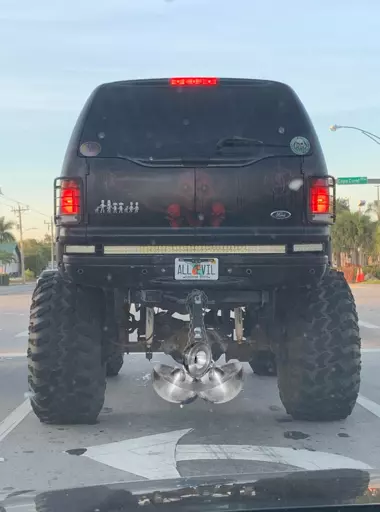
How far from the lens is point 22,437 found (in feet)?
19.4

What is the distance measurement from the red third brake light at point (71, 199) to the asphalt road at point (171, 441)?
5.74ft

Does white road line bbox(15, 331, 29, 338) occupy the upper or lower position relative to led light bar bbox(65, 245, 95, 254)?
lower

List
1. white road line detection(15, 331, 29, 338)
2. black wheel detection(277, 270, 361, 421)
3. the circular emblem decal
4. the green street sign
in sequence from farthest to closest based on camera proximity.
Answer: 1. the green street sign
2. white road line detection(15, 331, 29, 338)
3. black wheel detection(277, 270, 361, 421)
4. the circular emblem decal

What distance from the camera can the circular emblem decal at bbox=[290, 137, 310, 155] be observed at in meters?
5.60

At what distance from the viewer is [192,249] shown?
5.48 metres

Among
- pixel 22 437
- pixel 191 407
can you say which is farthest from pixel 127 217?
pixel 191 407

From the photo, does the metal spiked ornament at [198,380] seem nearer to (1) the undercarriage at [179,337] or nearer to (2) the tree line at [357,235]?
(1) the undercarriage at [179,337]

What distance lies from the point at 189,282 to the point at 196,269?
0.11m

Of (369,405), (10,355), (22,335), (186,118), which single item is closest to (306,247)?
(186,118)

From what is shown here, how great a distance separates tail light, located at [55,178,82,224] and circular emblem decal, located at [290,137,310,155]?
1.62 metres

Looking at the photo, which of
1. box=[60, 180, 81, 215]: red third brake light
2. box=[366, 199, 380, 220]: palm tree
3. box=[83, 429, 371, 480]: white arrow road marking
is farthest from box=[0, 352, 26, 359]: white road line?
box=[366, 199, 380, 220]: palm tree

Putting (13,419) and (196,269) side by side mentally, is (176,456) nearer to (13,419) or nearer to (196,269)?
(196,269)

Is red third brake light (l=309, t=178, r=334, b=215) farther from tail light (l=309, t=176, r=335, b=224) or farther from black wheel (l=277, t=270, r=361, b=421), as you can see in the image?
black wheel (l=277, t=270, r=361, b=421)

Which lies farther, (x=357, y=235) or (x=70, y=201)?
(x=357, y=235)
